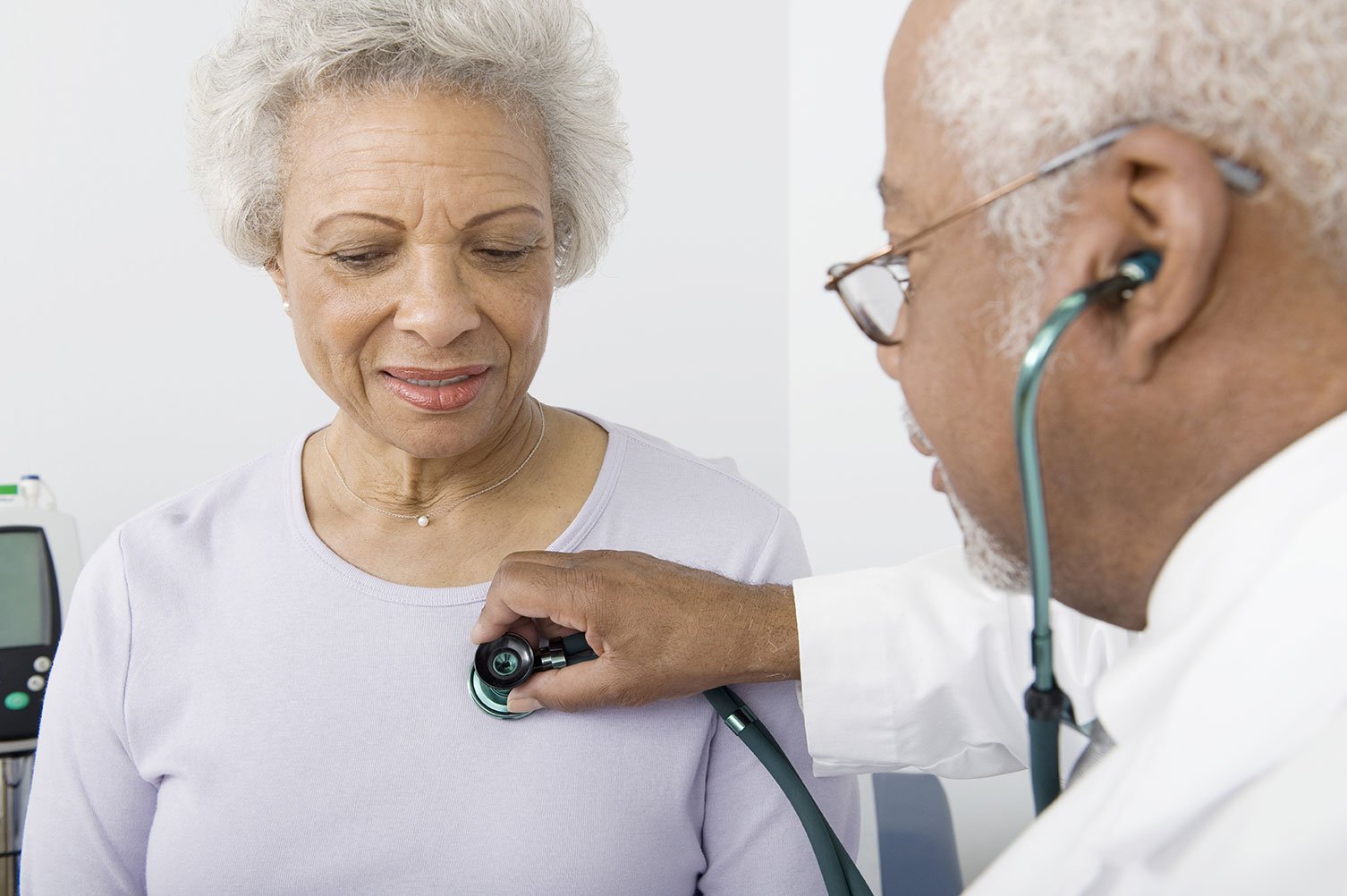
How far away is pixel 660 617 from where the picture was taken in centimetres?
106

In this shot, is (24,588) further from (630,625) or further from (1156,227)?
(1156,227)

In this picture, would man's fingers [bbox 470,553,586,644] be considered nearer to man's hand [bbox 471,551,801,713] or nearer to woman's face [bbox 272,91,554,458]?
man's hand [bbox 471,551,801,713]

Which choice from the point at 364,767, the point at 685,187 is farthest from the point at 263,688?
the point at 685,187

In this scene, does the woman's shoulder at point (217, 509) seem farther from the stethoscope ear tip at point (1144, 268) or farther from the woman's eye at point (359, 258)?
the stethoscope ear tip at point (1144, 268)

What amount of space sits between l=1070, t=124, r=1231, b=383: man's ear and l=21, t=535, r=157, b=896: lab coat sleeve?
101 cm

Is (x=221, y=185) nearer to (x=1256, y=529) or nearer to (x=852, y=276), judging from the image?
(x=852, y=276)

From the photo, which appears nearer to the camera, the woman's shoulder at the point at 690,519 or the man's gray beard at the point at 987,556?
the man's gray beard at the point at 987,556

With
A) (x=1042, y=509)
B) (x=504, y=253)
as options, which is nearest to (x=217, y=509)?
(x=504, y=253)

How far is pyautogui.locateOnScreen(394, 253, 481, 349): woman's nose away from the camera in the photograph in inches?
42.3

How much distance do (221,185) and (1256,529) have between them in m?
1.03

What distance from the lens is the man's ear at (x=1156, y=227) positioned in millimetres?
589

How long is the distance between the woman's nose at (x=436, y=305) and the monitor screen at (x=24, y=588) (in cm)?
87

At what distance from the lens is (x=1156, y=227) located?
622mm

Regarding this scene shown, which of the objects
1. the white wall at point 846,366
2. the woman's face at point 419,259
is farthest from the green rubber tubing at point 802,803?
the white wall at point 846,366
